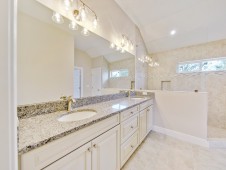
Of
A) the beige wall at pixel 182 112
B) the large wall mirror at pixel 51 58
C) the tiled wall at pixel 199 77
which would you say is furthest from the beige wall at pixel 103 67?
the tiled wall at pixel 199 77

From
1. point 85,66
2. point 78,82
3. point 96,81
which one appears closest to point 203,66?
point 96,81

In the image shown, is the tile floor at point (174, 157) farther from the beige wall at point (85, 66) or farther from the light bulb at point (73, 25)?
the light bulb at point (73, 25)

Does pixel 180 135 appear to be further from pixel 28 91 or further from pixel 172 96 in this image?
pixel 28 91

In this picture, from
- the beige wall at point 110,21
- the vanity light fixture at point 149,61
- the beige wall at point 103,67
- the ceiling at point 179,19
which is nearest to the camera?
the beige wall at point 110,21

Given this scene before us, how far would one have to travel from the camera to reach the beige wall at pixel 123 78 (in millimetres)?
2469

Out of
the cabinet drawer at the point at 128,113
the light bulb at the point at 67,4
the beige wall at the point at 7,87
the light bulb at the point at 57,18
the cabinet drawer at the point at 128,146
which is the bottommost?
the cabinet drawer at the point at 128,146

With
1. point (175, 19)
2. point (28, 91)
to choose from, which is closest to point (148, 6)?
point (175, 19)

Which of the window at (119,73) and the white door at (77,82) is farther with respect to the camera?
the window at (119,73)

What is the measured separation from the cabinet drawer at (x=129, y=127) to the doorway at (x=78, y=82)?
703 mm

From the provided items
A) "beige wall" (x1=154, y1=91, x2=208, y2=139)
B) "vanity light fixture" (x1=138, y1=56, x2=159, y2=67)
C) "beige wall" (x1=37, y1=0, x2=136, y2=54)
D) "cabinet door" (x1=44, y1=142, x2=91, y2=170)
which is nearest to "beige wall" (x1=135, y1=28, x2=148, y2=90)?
"vanity light fixture" (x1=138, y1=56, x2=159, y2=67)

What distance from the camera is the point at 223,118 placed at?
2896 mm

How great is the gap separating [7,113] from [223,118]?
405cm

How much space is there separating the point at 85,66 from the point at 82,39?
1.23ft

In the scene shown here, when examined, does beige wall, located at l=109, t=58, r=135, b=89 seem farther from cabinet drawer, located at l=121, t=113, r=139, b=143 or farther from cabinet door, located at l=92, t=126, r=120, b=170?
cabinet door, located at l=92, t=126, r=120, b=170
